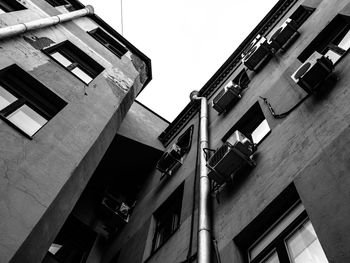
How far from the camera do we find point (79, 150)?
8398 mm

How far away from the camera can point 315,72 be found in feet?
22.8

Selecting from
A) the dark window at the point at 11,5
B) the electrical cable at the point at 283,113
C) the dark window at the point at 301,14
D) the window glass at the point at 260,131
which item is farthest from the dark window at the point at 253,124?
the dark window at the point at 11,5

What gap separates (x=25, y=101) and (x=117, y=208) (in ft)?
18.5

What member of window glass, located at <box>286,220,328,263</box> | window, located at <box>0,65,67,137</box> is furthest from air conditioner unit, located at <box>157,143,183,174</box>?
window glass, located at <box>286,220,328,263</box>

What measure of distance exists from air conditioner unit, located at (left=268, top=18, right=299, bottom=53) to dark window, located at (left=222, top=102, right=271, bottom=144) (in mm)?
2241

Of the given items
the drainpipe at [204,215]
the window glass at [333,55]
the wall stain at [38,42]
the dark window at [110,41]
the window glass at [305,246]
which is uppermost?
the window glass at [333,55]

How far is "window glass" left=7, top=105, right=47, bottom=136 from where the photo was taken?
7932mm

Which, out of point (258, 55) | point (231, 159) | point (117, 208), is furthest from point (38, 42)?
point (231, 159)

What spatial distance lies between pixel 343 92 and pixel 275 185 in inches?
81.6

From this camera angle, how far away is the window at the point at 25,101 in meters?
8.08

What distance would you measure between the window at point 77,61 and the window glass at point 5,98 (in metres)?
3.67

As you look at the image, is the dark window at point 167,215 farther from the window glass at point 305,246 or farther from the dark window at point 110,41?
the dark window at point 110,41

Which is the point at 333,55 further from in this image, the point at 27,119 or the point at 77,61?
the point at 77,61

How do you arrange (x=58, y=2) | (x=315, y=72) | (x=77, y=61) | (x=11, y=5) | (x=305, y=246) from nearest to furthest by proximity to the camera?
(x=305, y=246) → (x=315, y=72) → (x=11, y=5) → (x=77, y=61) → (x=58, y=2)
